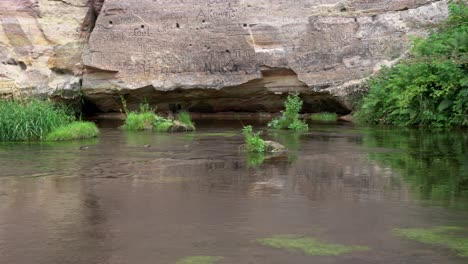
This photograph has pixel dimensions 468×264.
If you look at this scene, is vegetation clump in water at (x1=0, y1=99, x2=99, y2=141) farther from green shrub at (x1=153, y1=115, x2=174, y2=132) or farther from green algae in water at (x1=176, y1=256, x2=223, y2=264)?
green algae in water at (x1=176, y1=256, x2=223, y2=264)

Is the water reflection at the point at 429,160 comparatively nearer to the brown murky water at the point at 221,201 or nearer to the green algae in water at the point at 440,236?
the brown murky water at the point at 221,201

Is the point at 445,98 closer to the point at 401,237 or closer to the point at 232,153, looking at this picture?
the point at 232,153

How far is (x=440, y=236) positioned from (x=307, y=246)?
1.22 metres

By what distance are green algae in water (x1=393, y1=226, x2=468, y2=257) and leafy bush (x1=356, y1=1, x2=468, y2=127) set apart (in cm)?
1219

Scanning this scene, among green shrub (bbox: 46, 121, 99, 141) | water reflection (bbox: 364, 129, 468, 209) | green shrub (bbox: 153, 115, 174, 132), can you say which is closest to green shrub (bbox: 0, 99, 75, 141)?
green shrub (bbox: 46, 121, 99, 141)

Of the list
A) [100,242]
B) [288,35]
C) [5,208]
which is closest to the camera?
[100,242]

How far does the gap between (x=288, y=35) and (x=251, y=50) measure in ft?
4.21

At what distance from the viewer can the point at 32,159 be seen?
Answer: 1217cm

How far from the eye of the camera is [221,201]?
783 centimetres

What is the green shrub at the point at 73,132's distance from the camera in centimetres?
1601

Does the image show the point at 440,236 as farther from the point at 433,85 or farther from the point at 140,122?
the point at 140,122

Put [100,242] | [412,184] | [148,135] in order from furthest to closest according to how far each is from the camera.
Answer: [148,135]
[412,184]
[100,242]

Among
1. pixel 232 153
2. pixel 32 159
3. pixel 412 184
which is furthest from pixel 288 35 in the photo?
pixel 412 184

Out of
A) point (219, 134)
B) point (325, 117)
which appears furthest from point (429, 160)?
point (325, 117)
